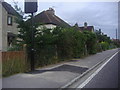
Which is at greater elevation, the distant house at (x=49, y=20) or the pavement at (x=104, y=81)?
the distant house at (x=49, y=20)

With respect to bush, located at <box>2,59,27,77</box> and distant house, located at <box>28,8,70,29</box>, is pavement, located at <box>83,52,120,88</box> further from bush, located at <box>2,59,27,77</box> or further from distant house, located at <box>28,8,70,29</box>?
distant house, located at <box>28,8,70,29</box>

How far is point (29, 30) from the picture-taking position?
14.3 m

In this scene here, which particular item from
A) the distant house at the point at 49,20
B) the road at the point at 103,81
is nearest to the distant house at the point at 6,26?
the distant house at the point at 49,20

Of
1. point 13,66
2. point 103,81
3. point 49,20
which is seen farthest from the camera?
point 49,20

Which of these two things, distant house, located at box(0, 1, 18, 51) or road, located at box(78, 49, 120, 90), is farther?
distant house, located at box(0, 1, 18, 51)

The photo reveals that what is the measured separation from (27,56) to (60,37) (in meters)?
6.64

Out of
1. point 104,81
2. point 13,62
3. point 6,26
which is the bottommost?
point 104,81

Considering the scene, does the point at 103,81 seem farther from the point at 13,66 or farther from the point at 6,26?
the point at 6,26

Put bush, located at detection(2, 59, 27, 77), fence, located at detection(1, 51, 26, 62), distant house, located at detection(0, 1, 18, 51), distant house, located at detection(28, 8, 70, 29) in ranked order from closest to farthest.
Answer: bush, located at detection(2, 59, 27, 77), fence, located at detection(1, 51, 26, 62), distant house, located at detection(0, 1, 18, 51), distant house, located at detection(28, 8, 70, 29)

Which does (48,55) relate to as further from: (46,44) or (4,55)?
(4,55)

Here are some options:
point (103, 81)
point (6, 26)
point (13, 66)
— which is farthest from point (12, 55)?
point (6, 26)

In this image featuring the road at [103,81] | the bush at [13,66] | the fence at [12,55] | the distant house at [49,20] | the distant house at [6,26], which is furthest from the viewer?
the distant house at [49,20]

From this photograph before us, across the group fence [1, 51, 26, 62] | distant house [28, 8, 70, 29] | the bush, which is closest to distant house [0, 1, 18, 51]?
distant house [28, 8, 70, 29]

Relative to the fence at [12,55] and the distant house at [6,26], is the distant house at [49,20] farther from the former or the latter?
the fence at [12,55]
